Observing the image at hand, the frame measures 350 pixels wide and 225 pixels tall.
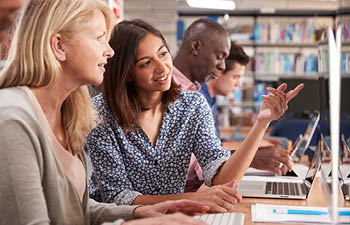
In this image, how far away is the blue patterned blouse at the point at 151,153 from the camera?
149 centimetres

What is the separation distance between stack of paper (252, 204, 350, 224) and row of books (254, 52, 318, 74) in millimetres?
5197

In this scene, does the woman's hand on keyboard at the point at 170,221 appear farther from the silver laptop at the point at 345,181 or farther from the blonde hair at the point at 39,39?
the silver laptop at the point at 345,181

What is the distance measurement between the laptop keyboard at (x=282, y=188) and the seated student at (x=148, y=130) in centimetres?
13

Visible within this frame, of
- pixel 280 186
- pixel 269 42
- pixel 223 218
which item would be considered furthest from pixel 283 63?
pixel 223 218

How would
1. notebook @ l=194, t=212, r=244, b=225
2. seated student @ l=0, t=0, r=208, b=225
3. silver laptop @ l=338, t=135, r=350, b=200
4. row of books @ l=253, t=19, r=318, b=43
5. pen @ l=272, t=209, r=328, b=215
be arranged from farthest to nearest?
row of books @ l=253, t=19, r=318, b=43
silver laptop @ l=338, t=135, r=350, b=200
pen @ l=272, t=209, r=328, b=215
notebook @ l=194, t=212, r=244, b=225
seated student @ l=0, t=0, r=208, b=225

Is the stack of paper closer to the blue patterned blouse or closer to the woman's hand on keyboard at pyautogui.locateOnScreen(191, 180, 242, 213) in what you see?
the woman's hand on keyboard at pyautogui.locateOnScreen(191, 180, 242, 213)

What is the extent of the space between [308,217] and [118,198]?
2.01 ft

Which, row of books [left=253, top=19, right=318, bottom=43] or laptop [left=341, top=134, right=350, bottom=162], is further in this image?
row of books [left=253, top=19, right=318, bottom=43]

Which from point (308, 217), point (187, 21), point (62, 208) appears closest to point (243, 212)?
point (308, 217)

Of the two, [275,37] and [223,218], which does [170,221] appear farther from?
[275,37]

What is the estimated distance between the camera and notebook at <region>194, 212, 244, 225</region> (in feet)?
3.74

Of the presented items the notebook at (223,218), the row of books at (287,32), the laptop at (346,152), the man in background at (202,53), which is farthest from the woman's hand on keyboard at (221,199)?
the row of books at (287,32)

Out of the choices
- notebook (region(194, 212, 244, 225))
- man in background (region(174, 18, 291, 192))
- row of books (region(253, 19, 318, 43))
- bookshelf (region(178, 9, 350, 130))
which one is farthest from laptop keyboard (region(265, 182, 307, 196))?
row of books (region(253, 19, 318, 43))

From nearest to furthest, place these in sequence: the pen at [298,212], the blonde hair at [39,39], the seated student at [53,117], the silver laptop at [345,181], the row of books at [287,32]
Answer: the seated student at [53,117] < the blonde hair at [39,39] < the pen at [298,212] < the silver laptop at [345,181] < the row of books at [287,32]
